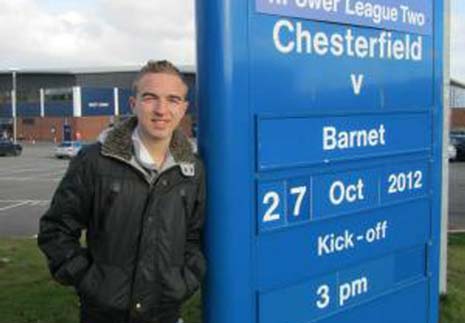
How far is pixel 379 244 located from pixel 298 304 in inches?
24.7

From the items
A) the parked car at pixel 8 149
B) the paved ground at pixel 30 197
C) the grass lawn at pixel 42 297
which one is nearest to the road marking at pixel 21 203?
the paved ground at pixel 30 197

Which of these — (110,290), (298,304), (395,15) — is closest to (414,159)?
(395,15)

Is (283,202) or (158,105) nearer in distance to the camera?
(158,105)

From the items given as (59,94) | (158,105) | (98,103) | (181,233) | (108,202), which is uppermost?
(59,94)

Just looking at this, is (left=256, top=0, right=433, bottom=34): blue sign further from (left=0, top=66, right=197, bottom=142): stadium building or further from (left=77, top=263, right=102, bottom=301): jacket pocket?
(left=0, top=66, right=197, bottom=142): stadium building

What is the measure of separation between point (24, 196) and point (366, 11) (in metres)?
18.3

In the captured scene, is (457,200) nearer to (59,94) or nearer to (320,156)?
(320,156)

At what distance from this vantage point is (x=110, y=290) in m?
2.75

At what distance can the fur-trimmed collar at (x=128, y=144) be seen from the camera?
110 inches

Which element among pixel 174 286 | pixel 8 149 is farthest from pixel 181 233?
pixel 8 149

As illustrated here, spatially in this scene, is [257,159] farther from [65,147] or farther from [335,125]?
[65,147]

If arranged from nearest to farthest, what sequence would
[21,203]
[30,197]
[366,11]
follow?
[366,11] → [21,203] → [30,197]

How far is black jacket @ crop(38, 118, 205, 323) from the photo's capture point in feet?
9.06

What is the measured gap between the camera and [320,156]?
3.28m
